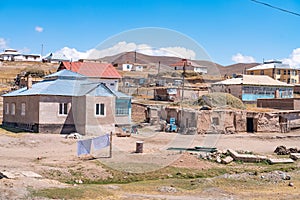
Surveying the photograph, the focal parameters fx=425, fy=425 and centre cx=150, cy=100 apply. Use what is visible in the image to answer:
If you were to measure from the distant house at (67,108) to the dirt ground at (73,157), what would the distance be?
1.69m

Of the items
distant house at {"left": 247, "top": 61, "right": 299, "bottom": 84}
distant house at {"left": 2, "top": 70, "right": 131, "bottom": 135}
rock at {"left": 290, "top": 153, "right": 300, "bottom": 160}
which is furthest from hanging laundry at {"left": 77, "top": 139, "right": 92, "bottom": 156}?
distant house at {"left": 247, "top": 61, "right": 299, "bottom": 84}

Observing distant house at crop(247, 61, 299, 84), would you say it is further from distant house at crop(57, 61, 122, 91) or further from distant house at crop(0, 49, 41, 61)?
distant house at crop(0, 49, 41, 61)

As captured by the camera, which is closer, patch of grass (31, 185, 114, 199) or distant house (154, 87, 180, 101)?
patch of grass (31, 185, 114, 199)

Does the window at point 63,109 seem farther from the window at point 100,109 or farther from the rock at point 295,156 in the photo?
the rock at point 295,156

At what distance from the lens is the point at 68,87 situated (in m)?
33.3

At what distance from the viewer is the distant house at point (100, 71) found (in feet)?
140

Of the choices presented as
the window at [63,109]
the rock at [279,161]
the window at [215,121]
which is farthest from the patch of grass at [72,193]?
the window at [215,121]

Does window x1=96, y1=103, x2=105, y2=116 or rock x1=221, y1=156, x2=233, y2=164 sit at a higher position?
window x1=96, y1=103, x2=105, y2=116

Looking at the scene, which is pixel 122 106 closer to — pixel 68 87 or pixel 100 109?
pixel 100 109

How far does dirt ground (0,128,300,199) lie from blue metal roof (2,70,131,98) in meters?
3.56

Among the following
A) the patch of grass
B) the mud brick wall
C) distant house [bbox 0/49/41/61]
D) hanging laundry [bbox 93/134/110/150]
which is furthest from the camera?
distant house [bbox 0/49/41/61]

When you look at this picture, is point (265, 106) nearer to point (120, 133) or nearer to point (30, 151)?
point (120, 133)

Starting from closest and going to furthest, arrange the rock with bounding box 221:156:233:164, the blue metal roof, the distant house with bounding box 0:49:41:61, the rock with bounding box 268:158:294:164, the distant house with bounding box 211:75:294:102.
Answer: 1. the rock with bounding box 221:156:233:164
2. the rock with bounding box 268:158:294:164
3. the blue metal roof
4. the distant house with bounding box 211:75:294:102
5. the distant house with bounding box 0:49:41:61

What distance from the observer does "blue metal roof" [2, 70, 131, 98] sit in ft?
105
